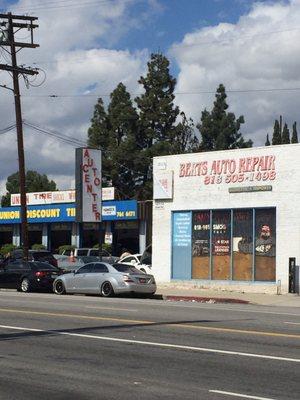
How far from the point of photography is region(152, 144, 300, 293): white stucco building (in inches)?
1098

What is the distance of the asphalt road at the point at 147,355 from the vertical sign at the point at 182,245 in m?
12.1

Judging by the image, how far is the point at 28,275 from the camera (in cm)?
3003

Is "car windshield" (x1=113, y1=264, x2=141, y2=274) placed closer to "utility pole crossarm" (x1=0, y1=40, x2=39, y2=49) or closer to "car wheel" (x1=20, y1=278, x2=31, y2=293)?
"car wheel" (x1=20, y1=278, x2=31, y2=293)

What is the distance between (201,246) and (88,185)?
6560 mm

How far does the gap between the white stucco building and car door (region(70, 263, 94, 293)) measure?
5.81 m

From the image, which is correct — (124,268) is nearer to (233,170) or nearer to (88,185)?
(233,170)

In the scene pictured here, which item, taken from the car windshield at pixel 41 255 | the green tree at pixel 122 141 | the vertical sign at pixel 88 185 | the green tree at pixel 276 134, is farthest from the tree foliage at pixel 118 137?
the vertical sign at pixel 88 185

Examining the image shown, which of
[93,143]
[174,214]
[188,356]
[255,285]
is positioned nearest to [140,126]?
[93,143]

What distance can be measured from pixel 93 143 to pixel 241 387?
58.1 m

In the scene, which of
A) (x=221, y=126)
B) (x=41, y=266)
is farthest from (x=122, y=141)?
(x=41, y=266)

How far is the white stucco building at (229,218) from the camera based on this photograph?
91.5 ft

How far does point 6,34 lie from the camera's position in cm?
3619

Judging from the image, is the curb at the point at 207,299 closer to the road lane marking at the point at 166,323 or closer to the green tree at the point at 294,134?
the road lane marking at the point at 166,323

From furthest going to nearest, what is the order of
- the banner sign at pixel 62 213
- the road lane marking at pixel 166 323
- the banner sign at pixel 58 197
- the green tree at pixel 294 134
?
the green tree at pixel 294 134, the banner sign at pixel 58 197, the banner sign at pixel 62 213, the road lane marking at pixel 166 323
